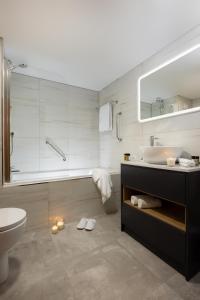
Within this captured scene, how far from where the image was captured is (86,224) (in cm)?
200

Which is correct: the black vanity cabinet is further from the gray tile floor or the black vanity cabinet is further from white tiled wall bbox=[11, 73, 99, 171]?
white tiled wall bbox=[11, 73, 99, 171]

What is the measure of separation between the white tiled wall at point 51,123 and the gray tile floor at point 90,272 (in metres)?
1.35

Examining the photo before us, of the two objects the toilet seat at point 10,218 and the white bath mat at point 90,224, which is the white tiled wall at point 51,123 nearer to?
the white bath mat at point 90,224

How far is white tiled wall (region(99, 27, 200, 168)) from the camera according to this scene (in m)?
1.62

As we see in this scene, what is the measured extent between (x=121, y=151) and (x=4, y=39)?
82.1 inches

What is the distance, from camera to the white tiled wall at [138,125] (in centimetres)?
162

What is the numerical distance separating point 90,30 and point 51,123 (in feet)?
5.30

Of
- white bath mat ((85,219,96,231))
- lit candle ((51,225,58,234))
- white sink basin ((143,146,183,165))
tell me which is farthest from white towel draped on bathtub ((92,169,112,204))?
white sink basin ((143,146,183,165))

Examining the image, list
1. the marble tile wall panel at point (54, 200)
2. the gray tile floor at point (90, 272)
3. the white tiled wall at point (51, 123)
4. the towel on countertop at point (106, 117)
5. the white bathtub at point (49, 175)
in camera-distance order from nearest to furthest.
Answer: the gray tile floor at point (90, 272), the marble tile wall panel at point (54, 200), the white bathtub at point (49, 175), the white tiled wall at point (51, 123), the towel on countertop at point (106, 117)

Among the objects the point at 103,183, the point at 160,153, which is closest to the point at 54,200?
the point at 103,183

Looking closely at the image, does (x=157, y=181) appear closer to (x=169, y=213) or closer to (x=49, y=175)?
(x=169, y=213)

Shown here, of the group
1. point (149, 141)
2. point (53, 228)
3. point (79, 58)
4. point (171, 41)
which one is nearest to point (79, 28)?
point (79, 58)

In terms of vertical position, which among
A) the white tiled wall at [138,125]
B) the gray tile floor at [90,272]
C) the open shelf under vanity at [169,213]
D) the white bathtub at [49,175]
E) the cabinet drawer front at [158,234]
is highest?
the white tiled wall at [138,125]

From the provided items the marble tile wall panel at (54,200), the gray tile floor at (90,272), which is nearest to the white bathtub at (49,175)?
the marble tile wall panel at (54,200)
